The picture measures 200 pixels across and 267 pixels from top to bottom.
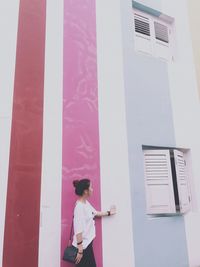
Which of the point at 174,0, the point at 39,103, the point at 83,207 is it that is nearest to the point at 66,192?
the point at 83,207

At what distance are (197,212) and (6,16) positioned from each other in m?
4.95

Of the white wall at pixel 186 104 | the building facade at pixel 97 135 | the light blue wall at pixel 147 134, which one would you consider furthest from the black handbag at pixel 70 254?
the white wall at pixel 186 104

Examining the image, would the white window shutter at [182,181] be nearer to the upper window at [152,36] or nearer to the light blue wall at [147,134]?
the light blue wall at [147,134]

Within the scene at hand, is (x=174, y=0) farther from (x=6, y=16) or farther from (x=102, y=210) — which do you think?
(x=102, y=210)

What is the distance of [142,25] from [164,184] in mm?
3538

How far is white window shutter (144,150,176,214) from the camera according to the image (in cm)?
511

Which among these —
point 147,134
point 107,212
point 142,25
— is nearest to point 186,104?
point 147,134

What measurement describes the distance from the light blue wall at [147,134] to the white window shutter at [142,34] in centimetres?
36

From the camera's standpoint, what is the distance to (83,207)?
3840mm

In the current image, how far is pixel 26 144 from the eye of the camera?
4180 millimetres

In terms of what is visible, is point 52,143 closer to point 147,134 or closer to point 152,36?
point 147,134

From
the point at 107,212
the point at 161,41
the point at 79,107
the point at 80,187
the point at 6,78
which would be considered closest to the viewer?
the point at 80,187

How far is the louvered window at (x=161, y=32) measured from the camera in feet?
21.4

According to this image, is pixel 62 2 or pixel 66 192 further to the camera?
pixel 62 2
